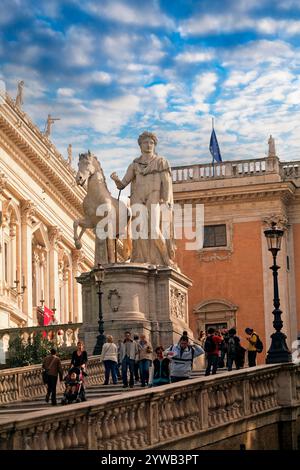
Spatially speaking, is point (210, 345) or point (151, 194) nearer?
point (210, 345)

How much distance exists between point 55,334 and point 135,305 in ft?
20.1

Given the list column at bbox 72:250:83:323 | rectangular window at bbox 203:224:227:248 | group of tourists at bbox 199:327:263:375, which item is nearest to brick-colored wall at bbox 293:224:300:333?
rectangular window at bbox 203:224:227:248

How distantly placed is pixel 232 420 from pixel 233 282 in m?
45.7

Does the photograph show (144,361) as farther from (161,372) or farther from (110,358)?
(161,372)

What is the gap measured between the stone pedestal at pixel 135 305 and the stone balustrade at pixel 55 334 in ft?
12.8

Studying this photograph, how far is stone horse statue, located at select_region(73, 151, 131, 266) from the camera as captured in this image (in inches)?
1313

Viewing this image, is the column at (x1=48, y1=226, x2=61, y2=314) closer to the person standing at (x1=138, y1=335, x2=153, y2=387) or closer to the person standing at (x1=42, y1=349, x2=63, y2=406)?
the person standing at (x1=138, y1=335, x2=153, y2=387)

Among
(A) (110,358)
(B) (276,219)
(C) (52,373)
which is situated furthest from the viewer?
(B) (276,219)

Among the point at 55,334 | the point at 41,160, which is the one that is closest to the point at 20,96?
the point at 41,160

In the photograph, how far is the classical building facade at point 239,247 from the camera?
65812mm

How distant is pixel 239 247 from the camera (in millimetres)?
66750

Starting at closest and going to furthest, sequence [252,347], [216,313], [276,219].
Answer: [252,347]
[276,219]
[216,313]

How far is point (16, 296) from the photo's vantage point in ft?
188

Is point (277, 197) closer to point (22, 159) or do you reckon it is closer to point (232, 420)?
point (22, 159)
